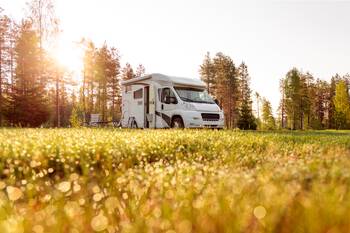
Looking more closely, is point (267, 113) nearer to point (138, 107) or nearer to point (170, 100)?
point (138, 107)

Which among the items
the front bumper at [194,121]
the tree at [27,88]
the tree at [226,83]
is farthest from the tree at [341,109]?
the front bumper at [194,121]

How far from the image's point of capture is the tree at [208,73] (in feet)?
197

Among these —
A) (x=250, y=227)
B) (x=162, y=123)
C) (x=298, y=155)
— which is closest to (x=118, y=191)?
(x=250, y=227)

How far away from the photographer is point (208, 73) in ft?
198

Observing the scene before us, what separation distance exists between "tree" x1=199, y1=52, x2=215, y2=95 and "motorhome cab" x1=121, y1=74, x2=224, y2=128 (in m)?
39.5

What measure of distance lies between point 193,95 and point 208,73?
42.3 metres

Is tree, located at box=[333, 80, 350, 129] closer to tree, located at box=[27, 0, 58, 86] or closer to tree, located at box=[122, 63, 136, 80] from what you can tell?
tree, located at box=[122, 63, 136, 80]

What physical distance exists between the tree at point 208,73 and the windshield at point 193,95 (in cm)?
4091

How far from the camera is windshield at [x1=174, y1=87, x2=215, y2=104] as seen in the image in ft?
59.7

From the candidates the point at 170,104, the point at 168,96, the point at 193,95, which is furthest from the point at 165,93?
the point at 193,95

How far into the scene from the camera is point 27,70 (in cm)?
3541

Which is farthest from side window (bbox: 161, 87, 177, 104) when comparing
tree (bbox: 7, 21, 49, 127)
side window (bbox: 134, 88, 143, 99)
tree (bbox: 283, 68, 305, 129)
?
tree (bbox: 283, 68, 305, 129)

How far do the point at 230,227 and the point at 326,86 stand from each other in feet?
292

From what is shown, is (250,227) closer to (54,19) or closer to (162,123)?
(162,123)
